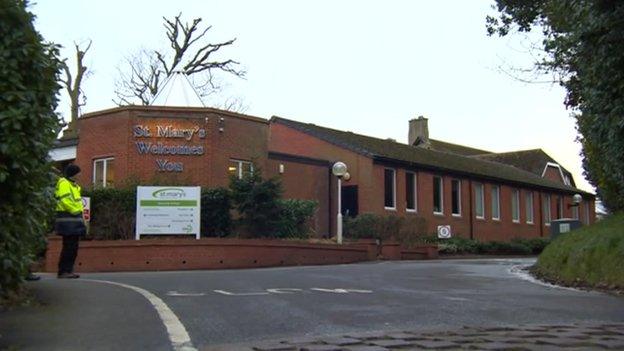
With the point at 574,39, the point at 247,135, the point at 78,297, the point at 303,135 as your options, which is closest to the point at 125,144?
the point at 247,135

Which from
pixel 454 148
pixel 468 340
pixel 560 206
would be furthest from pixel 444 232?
pixel 454 148

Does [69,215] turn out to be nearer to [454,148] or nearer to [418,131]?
[418,131]

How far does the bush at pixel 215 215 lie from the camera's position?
22.2 m

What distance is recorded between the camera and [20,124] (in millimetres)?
5832

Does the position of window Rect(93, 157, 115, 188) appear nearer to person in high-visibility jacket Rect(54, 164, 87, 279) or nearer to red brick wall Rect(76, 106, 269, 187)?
red brick wall Rect(76, 106, 269, 187)

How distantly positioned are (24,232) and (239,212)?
15.8m

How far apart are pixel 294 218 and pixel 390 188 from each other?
454 inches

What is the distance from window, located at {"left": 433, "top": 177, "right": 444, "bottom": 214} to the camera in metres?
36.4

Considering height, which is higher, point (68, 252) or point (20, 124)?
point (20, 124)

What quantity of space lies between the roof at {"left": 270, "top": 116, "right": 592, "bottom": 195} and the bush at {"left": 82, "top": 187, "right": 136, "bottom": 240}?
13913mm

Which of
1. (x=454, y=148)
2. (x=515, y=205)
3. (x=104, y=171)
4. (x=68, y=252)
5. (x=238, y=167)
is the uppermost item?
(x=454, y=148)

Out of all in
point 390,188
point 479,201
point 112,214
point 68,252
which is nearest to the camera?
point 68,252

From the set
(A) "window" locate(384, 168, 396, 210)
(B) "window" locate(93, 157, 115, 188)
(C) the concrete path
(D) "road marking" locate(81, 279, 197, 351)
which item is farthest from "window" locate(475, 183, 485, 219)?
(D) "road marking" locate(81, 279, 197, 351)

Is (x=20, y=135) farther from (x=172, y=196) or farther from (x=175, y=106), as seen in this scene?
(x=175, y=106)
